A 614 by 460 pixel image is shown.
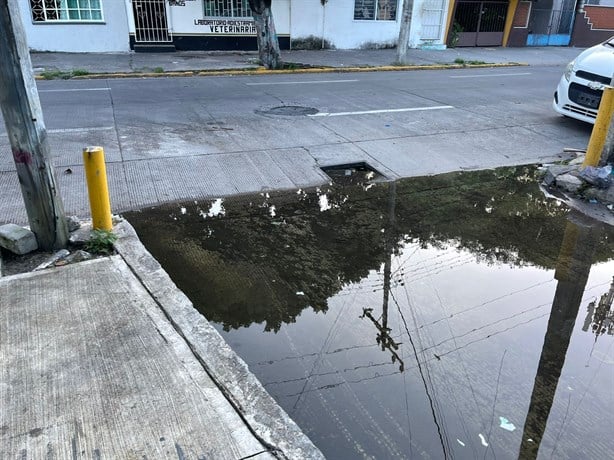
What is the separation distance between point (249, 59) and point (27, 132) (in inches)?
581

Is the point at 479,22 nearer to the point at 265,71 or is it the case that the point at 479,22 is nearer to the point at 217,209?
the point at 265,71

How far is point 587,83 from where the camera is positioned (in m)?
8.89

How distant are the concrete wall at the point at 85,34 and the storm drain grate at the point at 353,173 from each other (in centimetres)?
1430

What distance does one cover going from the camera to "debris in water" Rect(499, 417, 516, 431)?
3137 millimetres

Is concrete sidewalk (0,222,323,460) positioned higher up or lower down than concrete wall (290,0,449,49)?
lower down

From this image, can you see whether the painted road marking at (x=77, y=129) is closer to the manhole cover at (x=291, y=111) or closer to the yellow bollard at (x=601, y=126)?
the manhole cover at (x=291, y=111)

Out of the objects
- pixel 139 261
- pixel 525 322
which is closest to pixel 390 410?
pixel 525 322

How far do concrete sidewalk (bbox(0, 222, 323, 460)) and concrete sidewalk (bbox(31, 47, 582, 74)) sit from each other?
41.6 ft

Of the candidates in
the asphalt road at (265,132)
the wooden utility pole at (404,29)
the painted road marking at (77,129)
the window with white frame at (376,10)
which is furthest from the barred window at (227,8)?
the painted road marking at (77,129)

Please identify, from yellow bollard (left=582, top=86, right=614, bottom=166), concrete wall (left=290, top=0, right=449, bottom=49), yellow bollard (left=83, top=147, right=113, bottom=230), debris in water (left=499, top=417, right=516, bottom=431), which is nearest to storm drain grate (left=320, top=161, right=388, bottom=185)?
yellow bollard (left=582, top=86, right=614, bottom=166)

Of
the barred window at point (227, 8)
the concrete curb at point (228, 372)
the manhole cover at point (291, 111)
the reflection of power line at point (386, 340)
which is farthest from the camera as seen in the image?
the barred window at point (227, 8)

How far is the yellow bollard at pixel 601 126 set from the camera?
6.81 meters

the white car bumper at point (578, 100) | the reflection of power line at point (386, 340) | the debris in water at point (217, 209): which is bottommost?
the reflection of power line at point (386, 340)

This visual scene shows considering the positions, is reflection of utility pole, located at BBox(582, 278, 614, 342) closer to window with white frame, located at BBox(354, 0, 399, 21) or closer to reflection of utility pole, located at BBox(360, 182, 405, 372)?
reflection of utility pole, located at BBox(360, 182, 405, 372)
